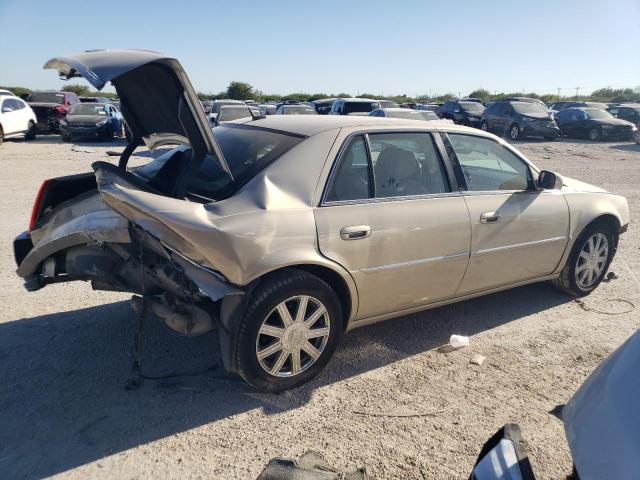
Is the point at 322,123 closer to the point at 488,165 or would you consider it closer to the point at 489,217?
the point at 489,217

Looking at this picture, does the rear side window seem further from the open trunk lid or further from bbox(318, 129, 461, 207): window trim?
the open trunk lid

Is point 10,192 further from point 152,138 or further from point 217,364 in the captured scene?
point 217,364

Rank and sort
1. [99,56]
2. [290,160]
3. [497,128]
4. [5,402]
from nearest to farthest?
[99,56] < [5,402] < [290,160] < [497,128]

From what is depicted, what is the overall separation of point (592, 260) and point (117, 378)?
430cm

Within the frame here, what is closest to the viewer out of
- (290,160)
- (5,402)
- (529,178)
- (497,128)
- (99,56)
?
(99,56)

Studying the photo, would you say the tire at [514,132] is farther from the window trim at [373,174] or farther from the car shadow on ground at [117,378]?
the window trim at [373,174]

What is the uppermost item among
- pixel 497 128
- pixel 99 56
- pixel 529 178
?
pixel 99 56

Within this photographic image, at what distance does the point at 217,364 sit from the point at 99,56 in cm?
210

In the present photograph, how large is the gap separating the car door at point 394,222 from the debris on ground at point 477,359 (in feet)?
1.62

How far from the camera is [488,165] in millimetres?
4402

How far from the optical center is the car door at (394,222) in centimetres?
328

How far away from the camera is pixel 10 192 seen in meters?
9.18

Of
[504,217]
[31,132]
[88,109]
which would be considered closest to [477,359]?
[504,217]

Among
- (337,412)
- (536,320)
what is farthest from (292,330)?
(536,320)
